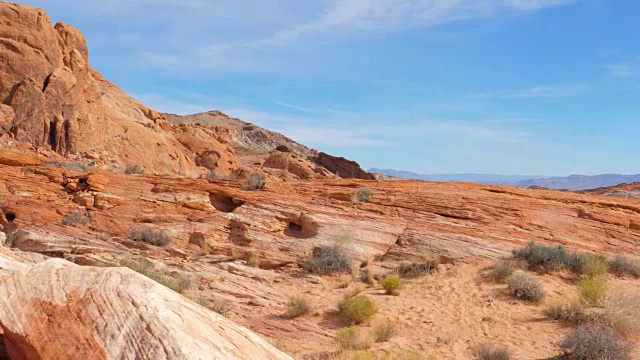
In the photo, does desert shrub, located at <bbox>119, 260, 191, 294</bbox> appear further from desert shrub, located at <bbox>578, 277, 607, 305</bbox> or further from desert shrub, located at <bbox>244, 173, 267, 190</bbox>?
desert shrub, located at <bbox>578, 277, 607, 305</bbox>

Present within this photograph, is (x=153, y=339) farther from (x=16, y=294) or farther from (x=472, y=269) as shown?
(x=472, y=269)

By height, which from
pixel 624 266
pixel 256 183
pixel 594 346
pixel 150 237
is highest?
pixel 256 183

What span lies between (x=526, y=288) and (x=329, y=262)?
450 cm

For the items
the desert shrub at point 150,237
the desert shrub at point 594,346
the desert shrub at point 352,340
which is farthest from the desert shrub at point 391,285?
the desert shrub at point 150,237

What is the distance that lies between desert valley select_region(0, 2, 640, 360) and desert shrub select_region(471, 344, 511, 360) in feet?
0.14

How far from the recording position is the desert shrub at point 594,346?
686cm

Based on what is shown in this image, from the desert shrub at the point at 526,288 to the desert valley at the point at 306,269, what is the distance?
0.03 meters

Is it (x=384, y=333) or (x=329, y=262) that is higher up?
(x=329, y=262)

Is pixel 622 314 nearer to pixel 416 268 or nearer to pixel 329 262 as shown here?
pixel 416 268

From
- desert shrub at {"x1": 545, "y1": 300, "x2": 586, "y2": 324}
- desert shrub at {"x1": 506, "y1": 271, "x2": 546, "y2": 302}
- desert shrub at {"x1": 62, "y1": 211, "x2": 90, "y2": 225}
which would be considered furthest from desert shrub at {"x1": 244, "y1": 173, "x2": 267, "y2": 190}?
desert shrub at {"x1": 545, "y1": 300, "x2": 586, "y2": 324}

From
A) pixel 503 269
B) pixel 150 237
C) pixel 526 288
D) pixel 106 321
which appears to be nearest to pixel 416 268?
pixel 503 269

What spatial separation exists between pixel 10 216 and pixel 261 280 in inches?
286

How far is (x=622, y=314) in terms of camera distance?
855 centimetres

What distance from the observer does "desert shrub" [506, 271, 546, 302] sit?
396 inches
